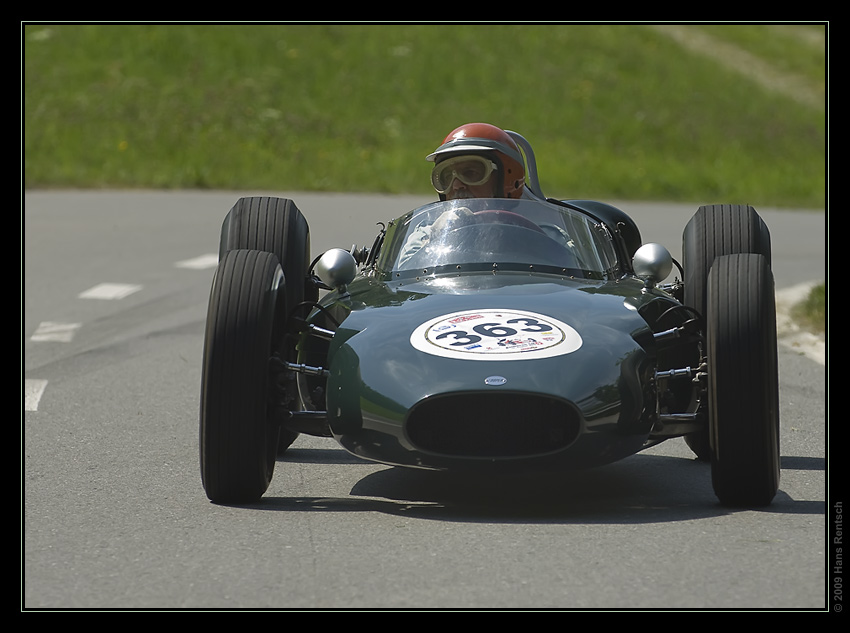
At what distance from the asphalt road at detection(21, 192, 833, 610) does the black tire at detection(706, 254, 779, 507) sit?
0.44ft

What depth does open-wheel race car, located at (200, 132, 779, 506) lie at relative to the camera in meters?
5.77

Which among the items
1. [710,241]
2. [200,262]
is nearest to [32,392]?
[710,241]

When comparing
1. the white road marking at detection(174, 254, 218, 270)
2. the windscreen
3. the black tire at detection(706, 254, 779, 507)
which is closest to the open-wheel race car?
the black tire at detection(706, 254, 779, 507)

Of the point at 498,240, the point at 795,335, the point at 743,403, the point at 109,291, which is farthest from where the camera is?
the point at 109,291

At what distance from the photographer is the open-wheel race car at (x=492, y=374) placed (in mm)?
5770

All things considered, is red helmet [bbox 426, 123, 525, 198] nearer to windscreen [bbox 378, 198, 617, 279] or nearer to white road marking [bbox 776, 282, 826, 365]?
windscreen [bbox 378, 198, 617, 279]

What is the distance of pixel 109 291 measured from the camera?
14438 millimetres

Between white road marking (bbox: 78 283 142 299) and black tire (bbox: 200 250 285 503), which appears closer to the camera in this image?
black tire (bbox: 200 250 285 503)

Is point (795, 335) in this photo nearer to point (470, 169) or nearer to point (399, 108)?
point (470, 169)

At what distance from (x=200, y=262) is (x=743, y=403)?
37.3 ft
